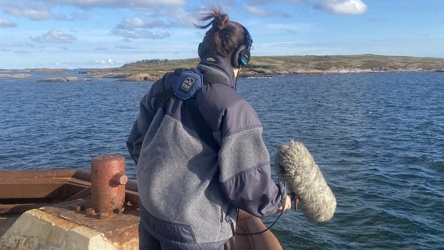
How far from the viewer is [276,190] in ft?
9.17

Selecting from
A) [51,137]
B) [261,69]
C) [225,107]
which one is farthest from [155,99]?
[261,69]

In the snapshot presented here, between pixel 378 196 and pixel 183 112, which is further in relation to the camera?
pixel 378 196

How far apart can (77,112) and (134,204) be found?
39521 millimetres

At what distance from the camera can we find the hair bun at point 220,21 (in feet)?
9.73

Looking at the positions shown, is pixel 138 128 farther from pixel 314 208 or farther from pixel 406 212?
pixel 406 212

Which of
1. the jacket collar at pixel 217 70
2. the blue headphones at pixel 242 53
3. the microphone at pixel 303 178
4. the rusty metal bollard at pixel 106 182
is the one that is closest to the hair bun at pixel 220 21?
the blue headphones at pixel 242 53

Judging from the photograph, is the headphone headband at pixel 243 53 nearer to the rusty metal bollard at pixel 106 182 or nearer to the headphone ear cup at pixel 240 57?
the headphone ear cup at pixel 240 57

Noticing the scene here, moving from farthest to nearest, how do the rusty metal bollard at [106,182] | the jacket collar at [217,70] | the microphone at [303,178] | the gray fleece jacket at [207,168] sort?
1. the rusty metal bollard at [106,182]
2. the microphone at [303,178]
3. the jacket collar at [217,70]
4. the gray fleece jacket at [207,168]

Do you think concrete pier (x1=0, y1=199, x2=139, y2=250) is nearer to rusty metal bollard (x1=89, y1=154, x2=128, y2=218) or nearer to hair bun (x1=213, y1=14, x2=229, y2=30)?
rusty metal bollard (x1=89, y1=154, x2=128, y2=218)

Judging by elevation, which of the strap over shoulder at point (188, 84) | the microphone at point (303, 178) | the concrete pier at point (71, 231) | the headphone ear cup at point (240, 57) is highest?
the headphone ear cup at point (240, 57)

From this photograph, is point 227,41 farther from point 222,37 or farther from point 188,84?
point 188,84

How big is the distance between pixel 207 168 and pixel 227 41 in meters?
0.79

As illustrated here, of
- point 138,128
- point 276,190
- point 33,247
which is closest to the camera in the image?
point 276,190

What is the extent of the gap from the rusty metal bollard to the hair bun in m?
2.56
